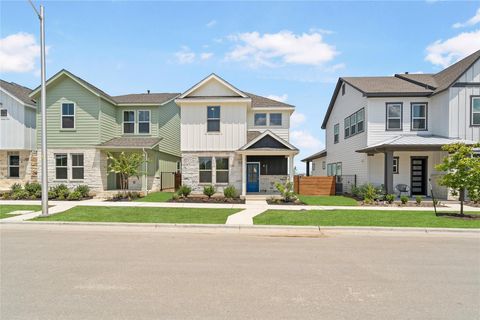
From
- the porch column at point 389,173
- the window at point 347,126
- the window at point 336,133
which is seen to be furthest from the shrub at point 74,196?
the window at point 336,133

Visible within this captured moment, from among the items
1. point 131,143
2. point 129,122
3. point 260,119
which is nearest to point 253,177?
point 260,119

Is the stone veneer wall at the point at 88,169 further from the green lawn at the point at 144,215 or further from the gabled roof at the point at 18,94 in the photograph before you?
the green lawn at the point at 144,215

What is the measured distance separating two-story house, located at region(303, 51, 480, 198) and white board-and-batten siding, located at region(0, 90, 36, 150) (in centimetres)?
2366

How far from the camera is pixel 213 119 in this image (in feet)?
63.4

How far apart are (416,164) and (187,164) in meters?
15.6

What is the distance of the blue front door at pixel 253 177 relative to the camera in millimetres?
20422

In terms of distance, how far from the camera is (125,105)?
71.3 ft

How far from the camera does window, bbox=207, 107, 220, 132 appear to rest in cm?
1931

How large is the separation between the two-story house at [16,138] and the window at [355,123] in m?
24.0

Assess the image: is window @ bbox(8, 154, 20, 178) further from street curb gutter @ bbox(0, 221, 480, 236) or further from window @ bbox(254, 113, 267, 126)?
window @ bbox(254, 113, 267, 126)

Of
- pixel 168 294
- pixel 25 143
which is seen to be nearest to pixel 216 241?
pixel 168 294

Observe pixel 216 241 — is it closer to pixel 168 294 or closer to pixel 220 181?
pixel 168 294

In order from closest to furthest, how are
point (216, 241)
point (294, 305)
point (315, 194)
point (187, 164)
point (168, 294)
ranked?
point (294, 305)
point (168, 294)
point (216, 241)
point (187, 164)
point (315, 194)

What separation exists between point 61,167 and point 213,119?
10947mm
